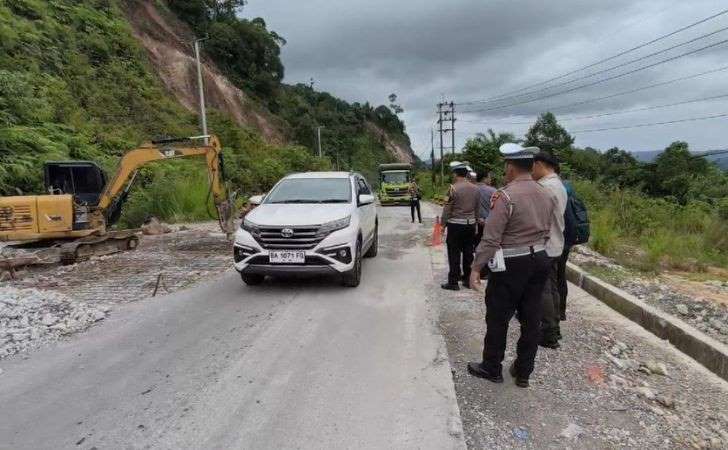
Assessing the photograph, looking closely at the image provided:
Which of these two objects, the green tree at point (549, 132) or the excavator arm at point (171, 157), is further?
the green tree at point (549, 132)

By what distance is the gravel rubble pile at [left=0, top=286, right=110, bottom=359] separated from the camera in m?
5.16

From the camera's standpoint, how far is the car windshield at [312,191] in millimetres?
7832

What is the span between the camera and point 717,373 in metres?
4.43

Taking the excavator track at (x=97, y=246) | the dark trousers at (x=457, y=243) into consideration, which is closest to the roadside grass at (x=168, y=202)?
the excavator track at (x=97, y=246)

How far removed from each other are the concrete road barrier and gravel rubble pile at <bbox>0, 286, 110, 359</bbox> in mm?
6405

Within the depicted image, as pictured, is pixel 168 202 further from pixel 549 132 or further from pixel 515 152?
pixel 549 132

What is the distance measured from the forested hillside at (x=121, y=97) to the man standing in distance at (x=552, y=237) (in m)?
15.3

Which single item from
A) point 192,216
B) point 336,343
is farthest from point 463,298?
point 192,216

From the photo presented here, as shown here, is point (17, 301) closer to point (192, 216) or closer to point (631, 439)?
point (631, 439)

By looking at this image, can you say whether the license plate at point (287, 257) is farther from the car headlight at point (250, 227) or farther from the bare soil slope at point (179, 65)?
the bare soil slope at point (179, 65)

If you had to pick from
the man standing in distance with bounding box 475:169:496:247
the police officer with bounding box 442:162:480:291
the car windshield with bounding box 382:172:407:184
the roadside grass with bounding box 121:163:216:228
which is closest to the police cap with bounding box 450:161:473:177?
the police officer with bounding box 442:162:480:291

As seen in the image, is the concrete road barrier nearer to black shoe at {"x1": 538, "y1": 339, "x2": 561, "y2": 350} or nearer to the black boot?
black shoe at {"x1": 538, "y1": 339, "x2": 561, "y2": 350}

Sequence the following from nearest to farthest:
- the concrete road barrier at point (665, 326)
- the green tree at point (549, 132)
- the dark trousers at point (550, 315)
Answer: the concrete road barrier at point (665, 326) < the dark trousers at point (550, 315) < the green tree at point (549, 132)

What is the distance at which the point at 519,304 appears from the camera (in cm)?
400
